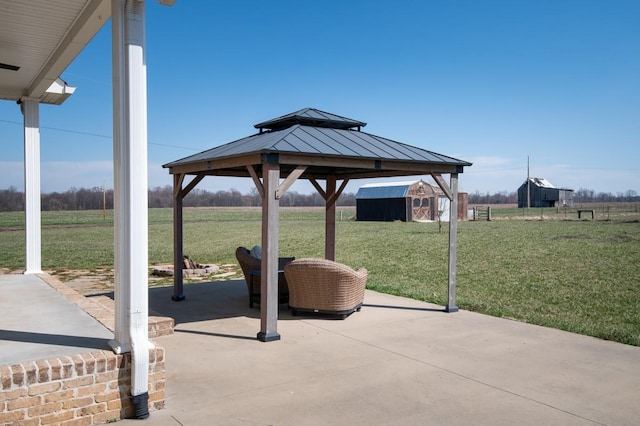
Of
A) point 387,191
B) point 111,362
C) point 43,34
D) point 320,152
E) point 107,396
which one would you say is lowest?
point 107,396

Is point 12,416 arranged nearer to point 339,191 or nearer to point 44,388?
point 44,388

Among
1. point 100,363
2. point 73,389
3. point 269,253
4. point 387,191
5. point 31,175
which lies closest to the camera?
point 73,389

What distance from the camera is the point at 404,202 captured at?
119ft

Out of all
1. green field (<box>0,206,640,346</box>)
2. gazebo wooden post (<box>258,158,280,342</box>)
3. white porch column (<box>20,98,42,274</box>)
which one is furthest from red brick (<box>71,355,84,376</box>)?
green field (<box>0,206,640,346</box>)

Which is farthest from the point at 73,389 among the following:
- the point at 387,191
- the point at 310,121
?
the point at 387,191

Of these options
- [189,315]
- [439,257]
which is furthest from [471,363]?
[439,257]

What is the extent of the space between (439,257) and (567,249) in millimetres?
4972

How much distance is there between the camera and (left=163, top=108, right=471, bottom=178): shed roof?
6.41 meters

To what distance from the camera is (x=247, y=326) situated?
6.89 metres

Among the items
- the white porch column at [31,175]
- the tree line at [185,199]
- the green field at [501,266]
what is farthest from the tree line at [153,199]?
the white porch column at [31,175]

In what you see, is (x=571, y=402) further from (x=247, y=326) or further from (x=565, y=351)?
(x=247, y=326)

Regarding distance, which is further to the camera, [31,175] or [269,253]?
[31,175]

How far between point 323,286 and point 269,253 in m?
1.25

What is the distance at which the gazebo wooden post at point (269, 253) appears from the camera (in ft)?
20.3
